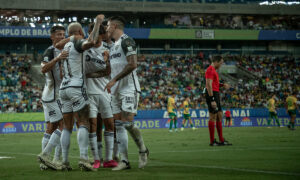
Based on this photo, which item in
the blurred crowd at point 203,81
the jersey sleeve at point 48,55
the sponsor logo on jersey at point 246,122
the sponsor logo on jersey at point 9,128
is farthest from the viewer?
the blurred crowd at point 203,81

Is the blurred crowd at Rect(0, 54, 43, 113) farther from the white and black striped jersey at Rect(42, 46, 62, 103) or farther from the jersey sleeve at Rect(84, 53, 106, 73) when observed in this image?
the jersey sleeve at Rect(84, 53, 106, 73)

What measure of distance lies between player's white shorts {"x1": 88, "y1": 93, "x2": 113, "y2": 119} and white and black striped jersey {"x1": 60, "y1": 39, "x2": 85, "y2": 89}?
451 millimetres

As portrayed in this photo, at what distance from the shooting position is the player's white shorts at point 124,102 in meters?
8.68

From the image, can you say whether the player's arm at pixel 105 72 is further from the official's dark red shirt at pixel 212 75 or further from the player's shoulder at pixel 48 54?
the official's dark red shirt at pixel 212 75

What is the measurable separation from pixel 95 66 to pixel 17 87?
113ft

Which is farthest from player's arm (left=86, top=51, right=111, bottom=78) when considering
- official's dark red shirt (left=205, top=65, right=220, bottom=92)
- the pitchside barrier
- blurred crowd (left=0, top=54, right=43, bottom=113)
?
blurred crowd (left=0, top=54, right=43, bottom=113)

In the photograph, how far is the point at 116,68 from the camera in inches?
→ 352

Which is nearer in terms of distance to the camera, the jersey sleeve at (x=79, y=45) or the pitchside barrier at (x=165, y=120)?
the jersey sleeve at (x=79, y=45)

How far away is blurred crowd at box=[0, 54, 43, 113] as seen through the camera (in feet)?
120

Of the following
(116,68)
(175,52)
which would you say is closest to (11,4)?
(175,52)

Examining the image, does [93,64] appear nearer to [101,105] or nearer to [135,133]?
[101,105]

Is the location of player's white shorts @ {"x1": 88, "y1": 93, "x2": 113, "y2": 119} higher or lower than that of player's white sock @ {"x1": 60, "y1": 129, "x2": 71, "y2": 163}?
Result: higher

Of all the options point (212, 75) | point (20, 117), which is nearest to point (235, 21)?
point (20, 117)

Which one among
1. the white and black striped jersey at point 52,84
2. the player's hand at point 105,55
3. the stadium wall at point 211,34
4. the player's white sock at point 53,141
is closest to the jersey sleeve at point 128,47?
the player's hand at point 105,55
